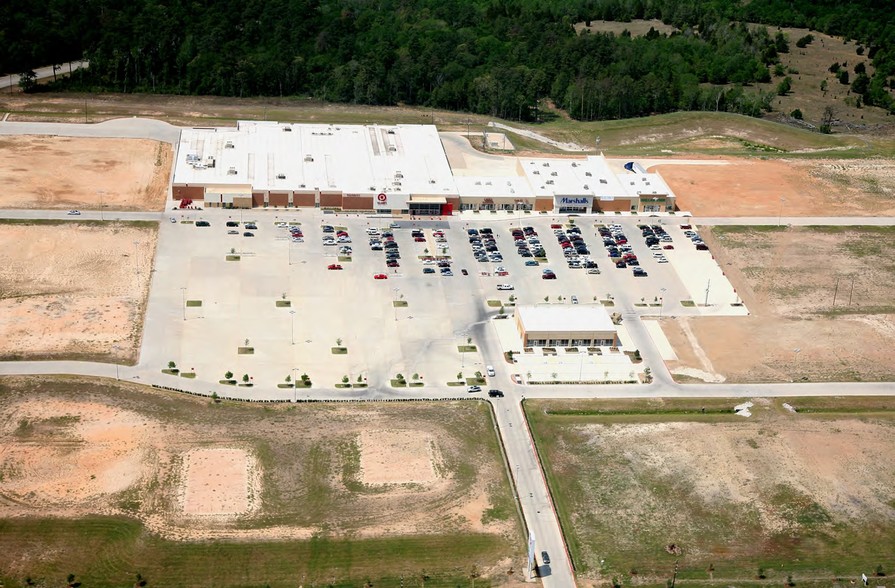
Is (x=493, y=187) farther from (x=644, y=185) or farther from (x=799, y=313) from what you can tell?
(x=799, y=313)

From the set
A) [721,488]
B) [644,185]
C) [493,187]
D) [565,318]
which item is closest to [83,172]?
[493,187]

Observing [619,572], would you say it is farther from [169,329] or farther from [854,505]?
[169,329]

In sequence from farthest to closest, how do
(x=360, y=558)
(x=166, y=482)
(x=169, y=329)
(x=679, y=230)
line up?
(x=679, y=230)
(x=169, y=329)
(x=166, y=482)
(x=360, y=558)

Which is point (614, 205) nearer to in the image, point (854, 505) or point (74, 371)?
point (854, 505)

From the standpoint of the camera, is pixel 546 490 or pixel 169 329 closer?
pixel 546 490

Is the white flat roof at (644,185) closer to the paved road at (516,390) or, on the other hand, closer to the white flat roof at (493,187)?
the white flat roof at (493,187)

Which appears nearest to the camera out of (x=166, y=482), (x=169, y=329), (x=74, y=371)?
(x=166, y=482)

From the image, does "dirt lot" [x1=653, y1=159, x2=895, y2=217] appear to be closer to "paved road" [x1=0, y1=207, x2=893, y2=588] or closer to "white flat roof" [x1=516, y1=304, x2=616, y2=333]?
"white flat roof" [x1=516, y1=304, x2=616, y2=333]

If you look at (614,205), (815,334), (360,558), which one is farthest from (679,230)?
(360,558)
